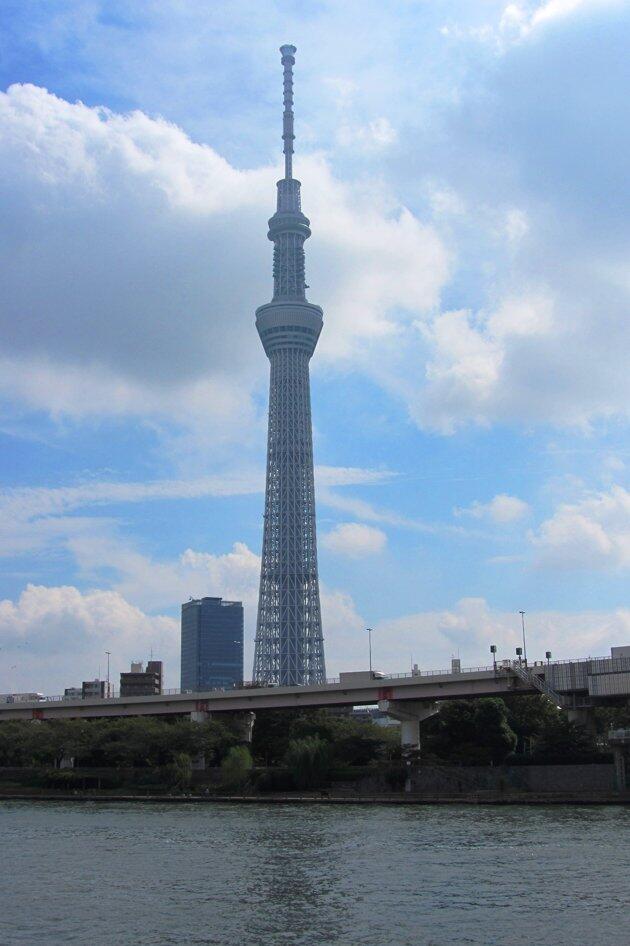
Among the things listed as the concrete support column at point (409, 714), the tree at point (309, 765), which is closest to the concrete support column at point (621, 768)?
the concrete support column at point (409, 714)

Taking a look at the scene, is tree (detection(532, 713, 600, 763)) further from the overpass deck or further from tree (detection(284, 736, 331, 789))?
tree (detection(284, 736, 331, 789))

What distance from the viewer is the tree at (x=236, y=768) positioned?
9700 centimetres

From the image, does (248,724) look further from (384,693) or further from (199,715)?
(384,693)

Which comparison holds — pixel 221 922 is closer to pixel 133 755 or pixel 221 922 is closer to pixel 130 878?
pixel 130 878

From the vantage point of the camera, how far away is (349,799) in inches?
3346

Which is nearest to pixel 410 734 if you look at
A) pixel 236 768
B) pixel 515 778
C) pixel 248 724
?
pixel 236 768

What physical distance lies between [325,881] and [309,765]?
52115mm

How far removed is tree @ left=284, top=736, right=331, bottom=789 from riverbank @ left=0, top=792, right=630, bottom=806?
378 cm

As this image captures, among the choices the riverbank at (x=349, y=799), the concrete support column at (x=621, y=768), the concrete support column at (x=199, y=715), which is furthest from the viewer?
the concrete support column at (x=199, y=715)

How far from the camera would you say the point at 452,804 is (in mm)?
80938

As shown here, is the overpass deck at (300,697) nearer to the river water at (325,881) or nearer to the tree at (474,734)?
the tree at (474,734)

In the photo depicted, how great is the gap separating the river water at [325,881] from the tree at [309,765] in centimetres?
2447

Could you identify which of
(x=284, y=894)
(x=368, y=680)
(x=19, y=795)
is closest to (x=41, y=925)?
(x=284, y=894)

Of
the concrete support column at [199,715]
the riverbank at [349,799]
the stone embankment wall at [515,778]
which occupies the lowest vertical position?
the riverbank at [349,799]
